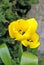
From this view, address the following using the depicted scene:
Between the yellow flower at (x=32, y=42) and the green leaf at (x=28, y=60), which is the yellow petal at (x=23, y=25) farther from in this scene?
the green leaf at (x=28, y=60)

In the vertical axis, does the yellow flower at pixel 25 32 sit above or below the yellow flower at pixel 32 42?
above

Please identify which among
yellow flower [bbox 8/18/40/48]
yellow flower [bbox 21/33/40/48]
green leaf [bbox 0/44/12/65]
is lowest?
green leaf [bbox 0/44/12/65]

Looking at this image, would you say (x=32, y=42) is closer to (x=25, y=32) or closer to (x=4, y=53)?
(x=25, y=32)

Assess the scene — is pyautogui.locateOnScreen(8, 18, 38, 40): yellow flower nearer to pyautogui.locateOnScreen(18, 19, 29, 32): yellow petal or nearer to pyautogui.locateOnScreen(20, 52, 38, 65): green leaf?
pyautogui.locateOnScreen(18, 19, 29, 32): yellow petal

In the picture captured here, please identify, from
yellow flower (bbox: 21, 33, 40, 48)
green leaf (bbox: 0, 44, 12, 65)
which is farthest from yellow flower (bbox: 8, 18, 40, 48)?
green leaf (bbox: 0, 44, 12, 65)

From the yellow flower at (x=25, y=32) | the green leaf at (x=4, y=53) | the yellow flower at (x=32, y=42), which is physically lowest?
the green leaf at (x=4, y=53)

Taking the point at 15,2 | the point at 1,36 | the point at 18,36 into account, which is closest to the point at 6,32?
the point at 1,36

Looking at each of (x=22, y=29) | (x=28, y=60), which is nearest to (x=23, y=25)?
(x=22, y=29)

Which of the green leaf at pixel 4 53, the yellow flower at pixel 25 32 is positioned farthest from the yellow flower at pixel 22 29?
the green leaf at pixel 4 53

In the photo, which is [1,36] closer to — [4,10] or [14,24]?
[4,10]
